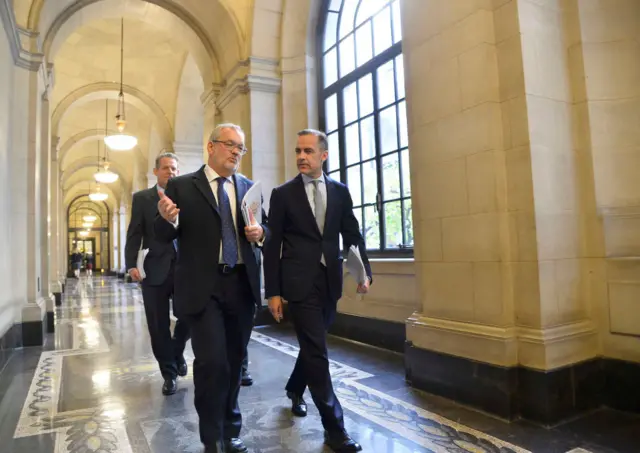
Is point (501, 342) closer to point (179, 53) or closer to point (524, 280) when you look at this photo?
point (524, 280)

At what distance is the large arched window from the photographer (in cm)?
532

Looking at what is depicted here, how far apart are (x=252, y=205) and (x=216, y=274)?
15.5 inches

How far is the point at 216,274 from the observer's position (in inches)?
91.0

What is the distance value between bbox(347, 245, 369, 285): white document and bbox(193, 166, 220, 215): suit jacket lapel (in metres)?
0.82

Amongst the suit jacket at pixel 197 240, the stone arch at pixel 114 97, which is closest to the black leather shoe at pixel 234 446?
the suit jacket at pixel 197 240

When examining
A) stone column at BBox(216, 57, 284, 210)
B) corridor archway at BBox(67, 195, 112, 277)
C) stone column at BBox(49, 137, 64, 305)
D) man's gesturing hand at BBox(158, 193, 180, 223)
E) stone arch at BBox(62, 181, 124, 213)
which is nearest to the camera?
man's gesturing hand at BBox(158, 193, 180, 223)

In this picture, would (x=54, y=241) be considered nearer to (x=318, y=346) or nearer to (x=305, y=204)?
(x=305, y=204)

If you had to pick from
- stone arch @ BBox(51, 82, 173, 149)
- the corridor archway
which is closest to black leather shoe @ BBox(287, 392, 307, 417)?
stone arch @ BBox(51, 82, 173, 149)

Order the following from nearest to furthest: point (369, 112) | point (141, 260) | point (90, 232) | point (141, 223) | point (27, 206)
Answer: point (141, 260) → point (141, 223) → point (369, 112) → point (27, 206) → point (90, 232)

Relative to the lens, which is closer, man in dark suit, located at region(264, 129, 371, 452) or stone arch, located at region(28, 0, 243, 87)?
man in dark suit, located at region(264, 129, 371, 452)

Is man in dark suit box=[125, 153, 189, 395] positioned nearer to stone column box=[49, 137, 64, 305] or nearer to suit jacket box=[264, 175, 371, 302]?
suit jacket box=[264, 175, 371, 302]

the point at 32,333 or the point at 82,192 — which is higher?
the point at 82,192

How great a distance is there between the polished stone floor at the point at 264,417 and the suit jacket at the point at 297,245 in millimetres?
885

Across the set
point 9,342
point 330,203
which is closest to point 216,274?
point 330,203
